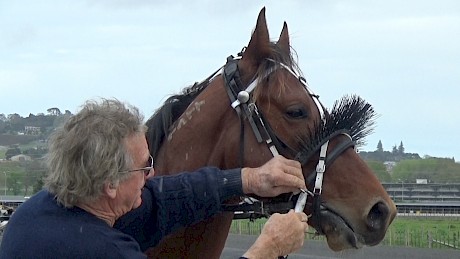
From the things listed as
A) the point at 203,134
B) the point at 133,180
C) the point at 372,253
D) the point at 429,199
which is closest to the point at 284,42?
the point at 203,134

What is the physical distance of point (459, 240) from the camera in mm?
21219

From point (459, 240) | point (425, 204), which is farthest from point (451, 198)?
point (459, 240)

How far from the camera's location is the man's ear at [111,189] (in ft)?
8.91

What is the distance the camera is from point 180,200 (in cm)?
375

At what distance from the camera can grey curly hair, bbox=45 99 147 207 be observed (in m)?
2.68

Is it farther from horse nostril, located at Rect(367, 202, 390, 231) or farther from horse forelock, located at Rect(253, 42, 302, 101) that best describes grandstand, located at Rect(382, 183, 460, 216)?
horse nostril, located at Rect(367, 202, 390, 231)

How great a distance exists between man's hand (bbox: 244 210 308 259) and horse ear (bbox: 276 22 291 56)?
1431 millimetres

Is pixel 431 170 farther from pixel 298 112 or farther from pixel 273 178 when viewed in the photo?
pixel 273 178

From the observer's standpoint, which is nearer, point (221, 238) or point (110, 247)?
point (110, 247)

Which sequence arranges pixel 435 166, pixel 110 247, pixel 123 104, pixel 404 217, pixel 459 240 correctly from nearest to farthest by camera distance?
1. pixel 110 247
2. pixel 123 104
3. pixel 459 240
4. pixel 404 217
5. pixel 435 166

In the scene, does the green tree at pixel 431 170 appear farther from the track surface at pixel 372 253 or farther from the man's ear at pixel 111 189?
the man's ear at pixel 111 189

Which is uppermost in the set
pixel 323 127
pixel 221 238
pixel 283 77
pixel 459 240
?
pixel 283 77

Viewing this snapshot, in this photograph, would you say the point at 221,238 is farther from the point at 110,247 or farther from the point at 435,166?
the point at 435,166

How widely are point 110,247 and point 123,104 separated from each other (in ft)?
1.92
